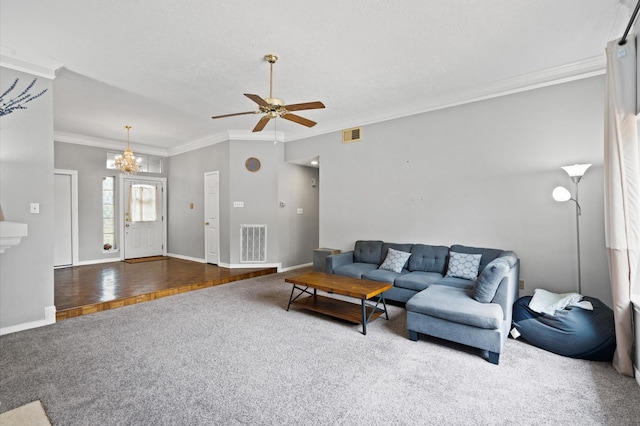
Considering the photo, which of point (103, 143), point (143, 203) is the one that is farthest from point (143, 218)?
point (103, 143)

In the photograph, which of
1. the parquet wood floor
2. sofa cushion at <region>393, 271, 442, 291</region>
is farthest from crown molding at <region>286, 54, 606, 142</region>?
the parquet wood floor

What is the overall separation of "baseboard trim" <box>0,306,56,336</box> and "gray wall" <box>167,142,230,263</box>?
10.5 feet

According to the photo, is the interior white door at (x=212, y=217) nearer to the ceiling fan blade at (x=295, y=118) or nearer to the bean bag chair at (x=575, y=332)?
the ceiling fan blade at (x=295, y=118)

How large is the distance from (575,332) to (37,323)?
5.41 m

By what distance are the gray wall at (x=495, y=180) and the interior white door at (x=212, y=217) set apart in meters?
2.89

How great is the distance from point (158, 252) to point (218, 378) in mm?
6497

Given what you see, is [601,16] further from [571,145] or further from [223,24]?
[223,24]

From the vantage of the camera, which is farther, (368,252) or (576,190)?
(368,252)

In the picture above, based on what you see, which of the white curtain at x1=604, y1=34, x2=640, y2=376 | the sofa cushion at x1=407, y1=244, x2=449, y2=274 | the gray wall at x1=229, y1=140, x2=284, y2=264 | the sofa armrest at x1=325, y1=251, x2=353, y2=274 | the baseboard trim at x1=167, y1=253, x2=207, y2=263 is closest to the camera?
the white curtain at x1=604, y1=34, x2=640, y2=376

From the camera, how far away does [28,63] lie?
3.23m

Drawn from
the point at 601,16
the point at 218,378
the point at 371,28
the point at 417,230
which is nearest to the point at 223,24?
the point at 371,28

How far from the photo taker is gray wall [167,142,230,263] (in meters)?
6.51

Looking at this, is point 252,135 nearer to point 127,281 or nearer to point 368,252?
point 368,252

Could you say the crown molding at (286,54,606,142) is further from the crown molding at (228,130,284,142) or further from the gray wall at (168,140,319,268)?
the gray wall at (168,140,319,268)
